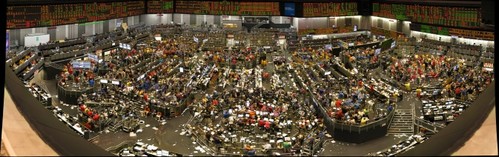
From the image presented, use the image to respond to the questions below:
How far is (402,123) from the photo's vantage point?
25469 mm

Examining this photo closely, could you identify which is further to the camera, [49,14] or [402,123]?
[49,14]

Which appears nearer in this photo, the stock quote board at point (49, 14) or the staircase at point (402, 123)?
the staircase at point (402, 123)

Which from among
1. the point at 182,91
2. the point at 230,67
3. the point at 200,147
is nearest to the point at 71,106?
the point at 182,91

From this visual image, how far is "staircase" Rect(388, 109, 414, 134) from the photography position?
2455 centimetres

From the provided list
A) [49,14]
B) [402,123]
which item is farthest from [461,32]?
[49,14]

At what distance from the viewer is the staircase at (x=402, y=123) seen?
967 inches

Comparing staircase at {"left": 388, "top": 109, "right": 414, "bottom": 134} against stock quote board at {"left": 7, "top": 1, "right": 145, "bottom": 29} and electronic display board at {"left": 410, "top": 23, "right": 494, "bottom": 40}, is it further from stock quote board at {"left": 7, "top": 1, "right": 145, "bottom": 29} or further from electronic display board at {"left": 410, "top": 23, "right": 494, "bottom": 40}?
stock quote board at {"left": 7, "top": 1, "right": 145, "bottom": 29}

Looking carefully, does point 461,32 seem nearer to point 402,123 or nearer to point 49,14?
point 402,123

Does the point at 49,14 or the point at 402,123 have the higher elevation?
the point at 49,14

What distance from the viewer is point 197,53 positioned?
45250 millimetres

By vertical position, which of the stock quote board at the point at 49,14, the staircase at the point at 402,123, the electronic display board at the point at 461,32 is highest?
the stock quote board at the point at 49,14

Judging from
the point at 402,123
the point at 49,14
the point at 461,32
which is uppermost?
the point at 49,14

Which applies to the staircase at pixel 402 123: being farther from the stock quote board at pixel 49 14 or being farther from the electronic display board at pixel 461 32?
the stock quote board at pixel 49 14

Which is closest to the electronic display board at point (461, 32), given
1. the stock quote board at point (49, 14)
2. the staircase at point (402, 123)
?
the staircase at point (402, 123)
